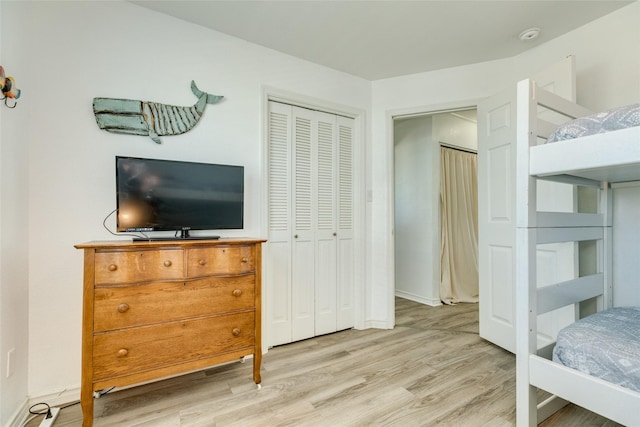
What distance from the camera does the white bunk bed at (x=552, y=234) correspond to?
1059 mm

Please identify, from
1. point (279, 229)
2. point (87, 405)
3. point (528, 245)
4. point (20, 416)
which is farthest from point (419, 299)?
point (20, 416)

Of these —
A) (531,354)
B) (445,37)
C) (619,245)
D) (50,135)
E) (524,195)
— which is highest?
(445,37)

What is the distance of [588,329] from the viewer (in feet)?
4.11

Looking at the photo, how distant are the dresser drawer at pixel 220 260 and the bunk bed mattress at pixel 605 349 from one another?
5.35 feet

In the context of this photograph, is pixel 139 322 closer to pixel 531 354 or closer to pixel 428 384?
pixel 428 384

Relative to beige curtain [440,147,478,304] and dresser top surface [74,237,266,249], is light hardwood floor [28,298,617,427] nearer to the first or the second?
dresser top surface [74,237,266,249]

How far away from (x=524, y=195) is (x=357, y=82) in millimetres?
2092

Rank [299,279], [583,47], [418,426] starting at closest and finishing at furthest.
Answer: [418,426]
[583,47]
[299,279]

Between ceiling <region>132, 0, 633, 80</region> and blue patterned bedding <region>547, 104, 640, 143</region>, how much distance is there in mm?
1190

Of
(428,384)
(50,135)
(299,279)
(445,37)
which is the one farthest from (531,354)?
(50,135)

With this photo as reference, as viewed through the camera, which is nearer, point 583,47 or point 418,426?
point 418,426

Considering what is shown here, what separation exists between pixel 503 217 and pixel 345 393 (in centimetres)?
182

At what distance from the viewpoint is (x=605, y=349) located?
43.9 inches

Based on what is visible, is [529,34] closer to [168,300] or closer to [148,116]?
[148,116]
